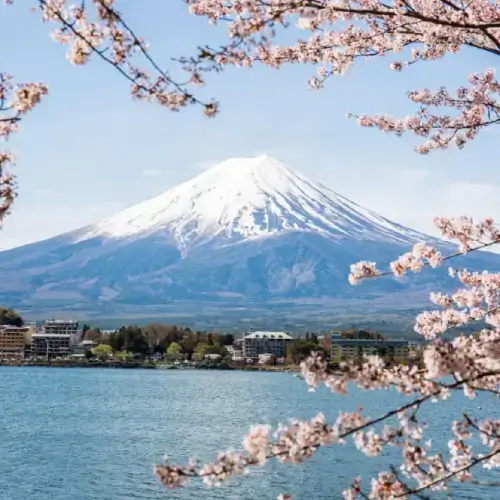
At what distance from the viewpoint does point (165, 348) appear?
95.1 m

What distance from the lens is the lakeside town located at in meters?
89.6

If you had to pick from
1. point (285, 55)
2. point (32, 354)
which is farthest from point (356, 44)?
point (32, 354)

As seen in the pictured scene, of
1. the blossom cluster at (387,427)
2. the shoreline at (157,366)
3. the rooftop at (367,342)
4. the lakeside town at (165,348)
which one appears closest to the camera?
the blossom cluster at (387,427)

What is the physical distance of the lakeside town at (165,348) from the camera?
8956 centimetres

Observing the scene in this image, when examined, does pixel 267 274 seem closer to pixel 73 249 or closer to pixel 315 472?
pixel 73 249

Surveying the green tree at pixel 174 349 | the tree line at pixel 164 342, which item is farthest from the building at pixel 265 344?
the green tree at pixel 174 349

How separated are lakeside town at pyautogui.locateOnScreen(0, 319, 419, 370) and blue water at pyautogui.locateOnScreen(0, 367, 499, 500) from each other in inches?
1597

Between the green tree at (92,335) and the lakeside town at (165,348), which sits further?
the green tree at (92,335)

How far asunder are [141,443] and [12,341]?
73.3 meters

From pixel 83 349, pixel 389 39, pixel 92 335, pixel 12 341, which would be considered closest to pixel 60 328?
pixel 92 335

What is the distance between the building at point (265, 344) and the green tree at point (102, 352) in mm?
13980

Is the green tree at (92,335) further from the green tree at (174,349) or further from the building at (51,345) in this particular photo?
the green tree at (174,349)

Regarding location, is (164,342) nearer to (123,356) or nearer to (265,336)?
(123,356)

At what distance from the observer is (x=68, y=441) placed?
24469mm
